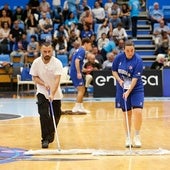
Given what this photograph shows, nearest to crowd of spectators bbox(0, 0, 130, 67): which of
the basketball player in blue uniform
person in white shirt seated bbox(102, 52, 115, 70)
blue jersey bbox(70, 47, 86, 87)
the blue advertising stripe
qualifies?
person in white shirt seated bbox(102, 52, 115, 70)

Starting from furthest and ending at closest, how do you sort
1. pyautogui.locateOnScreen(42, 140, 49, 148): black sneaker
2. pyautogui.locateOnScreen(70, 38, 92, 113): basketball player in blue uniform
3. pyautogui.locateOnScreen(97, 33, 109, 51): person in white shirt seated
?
pyautogui.locateOnScreen(97, 33, 109, 51): person in white shirt seated, pyautogui.locateOnScreen(70, 38, 92, 113): basketball player in blue uniform, pyautogui.locateOnScreen(42, 140, 49, 148): black sneaker

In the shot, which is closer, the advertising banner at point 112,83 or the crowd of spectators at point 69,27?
the advertising banner at point 112,83

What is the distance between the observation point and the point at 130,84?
9.96 meters

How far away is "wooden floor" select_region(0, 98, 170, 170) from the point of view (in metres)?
8.39

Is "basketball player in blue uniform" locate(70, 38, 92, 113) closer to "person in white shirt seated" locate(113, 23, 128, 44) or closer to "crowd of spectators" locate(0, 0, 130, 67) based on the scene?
"crowd of spectators" locate(0, 0, 130, 67)

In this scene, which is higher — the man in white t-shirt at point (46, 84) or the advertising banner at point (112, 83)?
the man in white t-shirt at point (46, 84)

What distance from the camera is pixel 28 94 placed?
21734 millimetres

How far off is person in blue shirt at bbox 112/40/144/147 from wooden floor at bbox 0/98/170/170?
55 centimetres

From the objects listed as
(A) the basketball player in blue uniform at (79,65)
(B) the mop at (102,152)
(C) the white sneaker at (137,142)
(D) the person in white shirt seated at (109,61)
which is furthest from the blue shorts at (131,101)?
(D) the person in white shirt seated at (109,61)

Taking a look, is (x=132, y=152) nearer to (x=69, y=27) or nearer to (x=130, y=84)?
(x=130, y=84)

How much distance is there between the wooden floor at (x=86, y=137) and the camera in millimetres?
8391

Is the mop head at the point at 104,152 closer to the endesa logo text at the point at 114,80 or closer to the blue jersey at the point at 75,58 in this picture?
the blue jersey at the point at 75,58

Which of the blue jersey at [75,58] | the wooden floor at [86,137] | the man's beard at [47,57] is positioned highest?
the man's beard at [47,57]

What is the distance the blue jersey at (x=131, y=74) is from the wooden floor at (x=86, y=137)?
76cm
